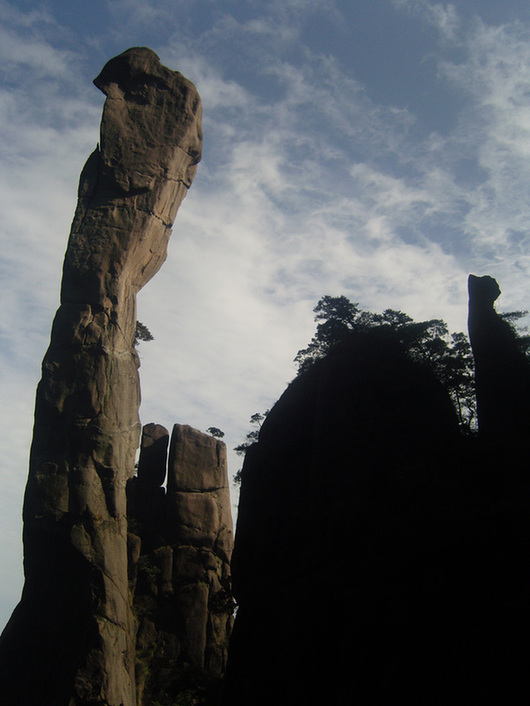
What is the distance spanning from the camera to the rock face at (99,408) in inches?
793

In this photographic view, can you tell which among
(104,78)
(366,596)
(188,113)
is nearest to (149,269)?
(188,113)

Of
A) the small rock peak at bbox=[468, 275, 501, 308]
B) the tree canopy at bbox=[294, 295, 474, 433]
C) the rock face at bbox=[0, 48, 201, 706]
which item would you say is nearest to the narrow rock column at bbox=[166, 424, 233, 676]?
the rock face at bbox=[0, 48, 201, 706]

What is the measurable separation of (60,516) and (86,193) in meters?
15.9

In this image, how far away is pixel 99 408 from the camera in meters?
23.8

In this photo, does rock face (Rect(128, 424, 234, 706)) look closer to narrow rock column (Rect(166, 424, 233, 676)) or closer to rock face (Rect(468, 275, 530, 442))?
narrow rock column (Rect(166, 424, 233, 676))

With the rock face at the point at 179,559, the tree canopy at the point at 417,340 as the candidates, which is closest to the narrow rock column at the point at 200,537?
the rock face at the point at 179,559

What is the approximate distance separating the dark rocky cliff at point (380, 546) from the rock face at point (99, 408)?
933 cm

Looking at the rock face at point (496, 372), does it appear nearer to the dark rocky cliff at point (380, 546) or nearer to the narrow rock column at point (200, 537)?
the dark rocky cliff at point (380, 546)

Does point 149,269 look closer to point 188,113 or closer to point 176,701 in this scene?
point 188,113

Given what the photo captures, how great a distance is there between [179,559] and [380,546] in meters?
18.6

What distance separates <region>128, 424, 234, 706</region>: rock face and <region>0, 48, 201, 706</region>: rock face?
2.17m

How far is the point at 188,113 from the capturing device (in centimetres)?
2948

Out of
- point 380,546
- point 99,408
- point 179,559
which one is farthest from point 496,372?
point 179,559

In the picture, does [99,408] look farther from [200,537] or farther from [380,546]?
[380,546]
